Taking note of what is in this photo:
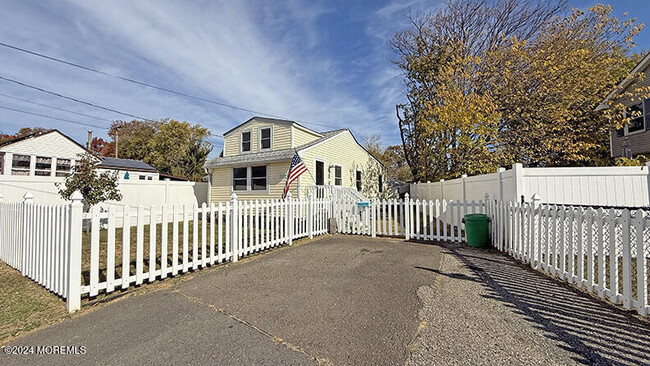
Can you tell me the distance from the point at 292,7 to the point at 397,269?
34.9ft

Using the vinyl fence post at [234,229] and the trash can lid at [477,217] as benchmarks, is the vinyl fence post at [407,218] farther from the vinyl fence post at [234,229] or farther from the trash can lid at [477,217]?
the vinyl fence post at [234,229]

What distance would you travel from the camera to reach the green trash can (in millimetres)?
6496

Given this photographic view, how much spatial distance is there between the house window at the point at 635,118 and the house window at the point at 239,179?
18.9 metres

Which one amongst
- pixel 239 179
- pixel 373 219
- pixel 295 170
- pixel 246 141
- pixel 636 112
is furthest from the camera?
pixel 246 141

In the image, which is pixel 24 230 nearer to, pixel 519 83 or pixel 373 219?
pixel 373 219

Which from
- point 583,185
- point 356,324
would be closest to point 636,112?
point 583,185

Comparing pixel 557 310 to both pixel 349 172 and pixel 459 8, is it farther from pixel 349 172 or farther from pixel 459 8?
pixel 459 8

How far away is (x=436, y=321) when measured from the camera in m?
2.87

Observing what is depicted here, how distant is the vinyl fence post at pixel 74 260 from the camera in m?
3.21

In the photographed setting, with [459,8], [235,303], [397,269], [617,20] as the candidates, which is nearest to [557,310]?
[397,269]

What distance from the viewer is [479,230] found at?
6520 millimetres

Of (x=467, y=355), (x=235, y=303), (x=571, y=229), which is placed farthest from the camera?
(x=571, y=229)

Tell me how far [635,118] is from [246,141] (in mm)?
19776

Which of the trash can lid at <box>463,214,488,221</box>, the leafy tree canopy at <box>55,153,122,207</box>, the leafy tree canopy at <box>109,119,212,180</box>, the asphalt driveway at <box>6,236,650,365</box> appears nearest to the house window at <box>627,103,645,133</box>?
the trash can lid at <box>463,214,488,221</box>
